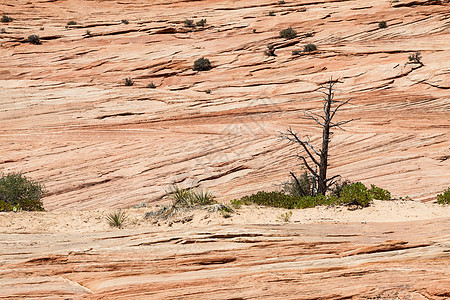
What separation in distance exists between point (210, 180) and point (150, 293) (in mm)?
11262

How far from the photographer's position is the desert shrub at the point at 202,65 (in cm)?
2734

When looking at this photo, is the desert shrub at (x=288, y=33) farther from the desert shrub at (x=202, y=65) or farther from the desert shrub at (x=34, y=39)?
the desert shrub at (x=34, y=39)

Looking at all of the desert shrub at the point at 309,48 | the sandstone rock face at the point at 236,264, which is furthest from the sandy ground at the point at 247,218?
the desert shrub at the point at 309,48

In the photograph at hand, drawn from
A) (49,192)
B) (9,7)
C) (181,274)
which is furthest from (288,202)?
(9,7)

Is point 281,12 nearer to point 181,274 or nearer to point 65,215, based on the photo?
point 65,215

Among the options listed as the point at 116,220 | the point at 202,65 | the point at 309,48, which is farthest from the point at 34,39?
the point at 116,220

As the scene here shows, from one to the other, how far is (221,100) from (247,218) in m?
13.2

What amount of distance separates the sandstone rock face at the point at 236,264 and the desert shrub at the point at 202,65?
2025 centimetres

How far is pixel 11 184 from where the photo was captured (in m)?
12.7

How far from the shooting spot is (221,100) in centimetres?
2258

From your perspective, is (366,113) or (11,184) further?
(366,113)

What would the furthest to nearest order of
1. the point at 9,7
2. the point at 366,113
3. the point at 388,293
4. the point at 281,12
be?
the point at 9,7 → the point at 281,12 → the point at 366,113 → the point at 388,293

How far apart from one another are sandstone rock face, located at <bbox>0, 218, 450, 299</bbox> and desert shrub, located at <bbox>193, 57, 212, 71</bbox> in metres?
20.3

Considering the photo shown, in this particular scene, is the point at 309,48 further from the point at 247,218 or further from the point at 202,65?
the point at 247,218
